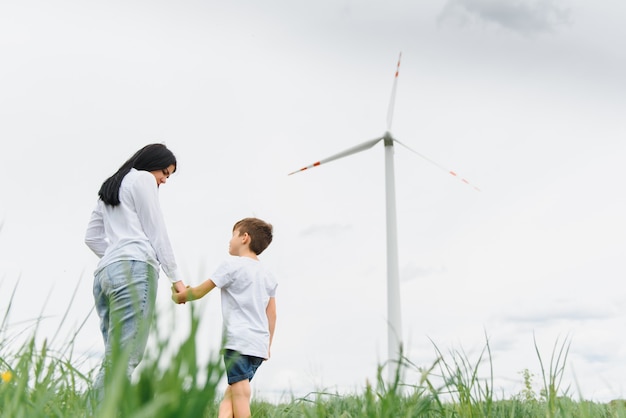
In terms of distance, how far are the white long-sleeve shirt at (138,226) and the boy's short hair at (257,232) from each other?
768 millimetres

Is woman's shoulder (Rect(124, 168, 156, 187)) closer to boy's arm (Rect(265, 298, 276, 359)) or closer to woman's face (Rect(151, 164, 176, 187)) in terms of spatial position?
woman's face (Rect(151, 164, 176, 187))

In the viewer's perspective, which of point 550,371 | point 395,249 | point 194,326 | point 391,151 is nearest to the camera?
point 194,326

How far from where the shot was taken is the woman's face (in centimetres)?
584

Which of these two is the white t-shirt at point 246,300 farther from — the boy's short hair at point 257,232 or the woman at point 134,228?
the woman at point 134,228

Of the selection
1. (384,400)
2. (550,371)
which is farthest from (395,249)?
(384,400)

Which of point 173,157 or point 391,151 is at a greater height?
point 391,151

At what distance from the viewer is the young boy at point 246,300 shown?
17.6 feet

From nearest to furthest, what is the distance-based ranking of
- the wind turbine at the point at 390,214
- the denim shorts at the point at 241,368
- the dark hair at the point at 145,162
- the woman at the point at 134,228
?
1. the woman at the point at 134,228
2. the denim shorts at the point at 241,368
3. the dark hair at the point at 145,162
4. the wind turbine at the point at 390,214

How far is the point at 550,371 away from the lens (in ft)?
8.53

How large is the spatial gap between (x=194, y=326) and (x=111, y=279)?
416 centimetres

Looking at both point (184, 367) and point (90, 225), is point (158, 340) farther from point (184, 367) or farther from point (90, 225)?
point (90, 225)

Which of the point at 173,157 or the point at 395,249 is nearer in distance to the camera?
the point at 173,157

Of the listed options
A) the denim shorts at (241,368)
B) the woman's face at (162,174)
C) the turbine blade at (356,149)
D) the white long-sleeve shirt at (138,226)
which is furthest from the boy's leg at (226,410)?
the turbine blade at (356,149)

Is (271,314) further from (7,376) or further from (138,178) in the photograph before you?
(7,376)
